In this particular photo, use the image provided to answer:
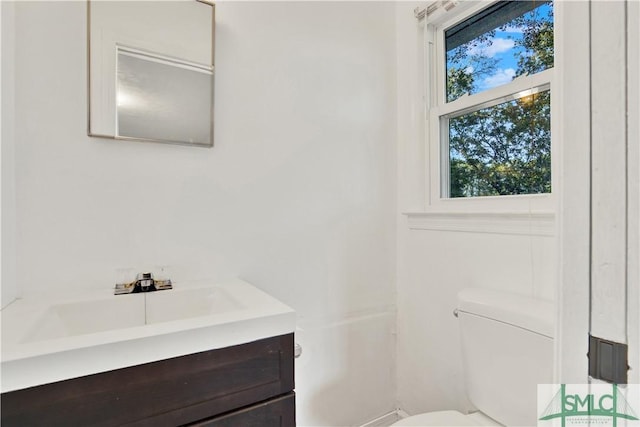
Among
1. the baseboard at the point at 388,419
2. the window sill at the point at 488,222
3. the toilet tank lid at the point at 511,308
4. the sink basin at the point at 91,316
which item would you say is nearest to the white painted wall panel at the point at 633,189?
the toilet tank lid at the point at 511,308

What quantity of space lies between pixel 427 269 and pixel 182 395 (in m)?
1.13

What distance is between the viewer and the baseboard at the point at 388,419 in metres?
1.57

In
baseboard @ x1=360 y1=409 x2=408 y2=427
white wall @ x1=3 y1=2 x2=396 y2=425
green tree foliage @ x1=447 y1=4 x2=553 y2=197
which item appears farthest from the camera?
baseboard @ x1=360 y1=409 x2=408 y2=427

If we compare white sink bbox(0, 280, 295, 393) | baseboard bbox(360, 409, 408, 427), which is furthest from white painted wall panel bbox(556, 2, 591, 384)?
baseboard bbox(360, 409, 408, 427)

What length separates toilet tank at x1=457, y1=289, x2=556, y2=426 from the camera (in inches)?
36.8

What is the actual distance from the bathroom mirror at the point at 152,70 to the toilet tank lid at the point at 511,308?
1.08 m

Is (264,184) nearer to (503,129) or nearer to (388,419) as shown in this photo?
(503,129)

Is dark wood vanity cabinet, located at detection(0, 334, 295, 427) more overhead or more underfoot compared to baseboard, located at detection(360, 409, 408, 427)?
more overhead

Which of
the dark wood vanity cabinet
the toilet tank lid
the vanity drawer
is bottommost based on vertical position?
the vanity drawer

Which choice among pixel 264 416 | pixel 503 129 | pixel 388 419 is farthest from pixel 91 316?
pixel 503 129

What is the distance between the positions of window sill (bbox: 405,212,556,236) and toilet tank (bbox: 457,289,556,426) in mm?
227

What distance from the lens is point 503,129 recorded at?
1301 mm

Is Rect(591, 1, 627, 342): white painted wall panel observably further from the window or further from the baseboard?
the baseboard

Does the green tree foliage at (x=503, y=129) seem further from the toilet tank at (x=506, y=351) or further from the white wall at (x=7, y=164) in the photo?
the white wall at (x=7, y=164)
